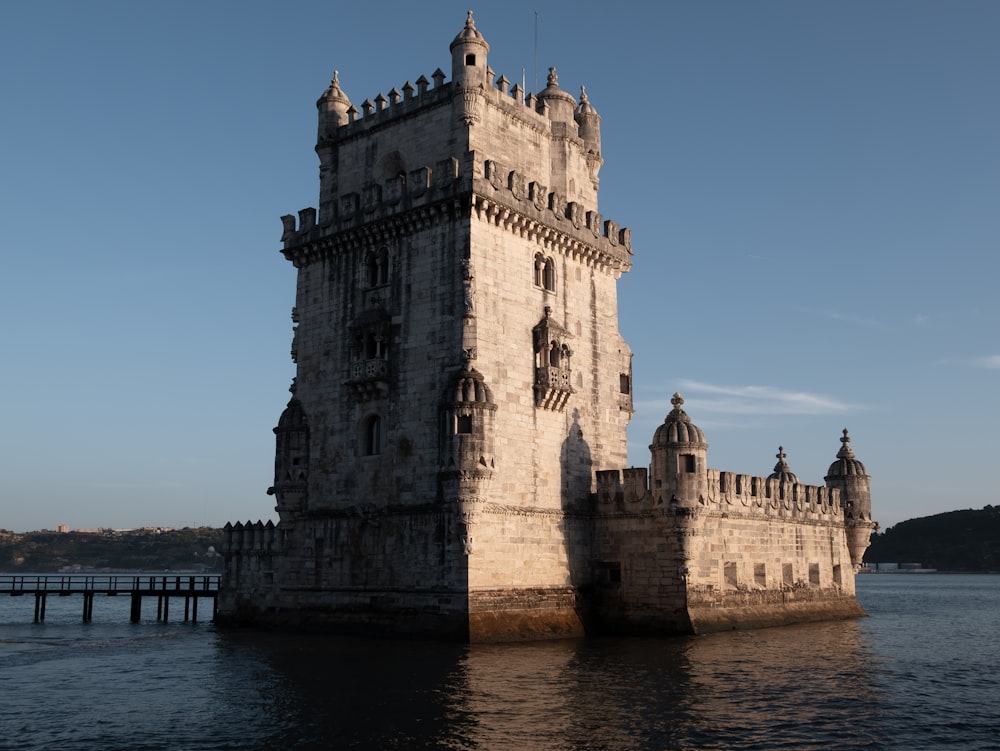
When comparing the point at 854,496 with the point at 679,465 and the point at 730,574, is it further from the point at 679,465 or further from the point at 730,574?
the point at 679,465

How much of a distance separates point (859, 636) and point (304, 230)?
1217 inches

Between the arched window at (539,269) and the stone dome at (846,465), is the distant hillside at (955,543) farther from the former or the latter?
the arched window at (539,269)

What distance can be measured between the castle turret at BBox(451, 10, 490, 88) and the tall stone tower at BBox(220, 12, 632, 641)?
0.09m

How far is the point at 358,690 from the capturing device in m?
27.1

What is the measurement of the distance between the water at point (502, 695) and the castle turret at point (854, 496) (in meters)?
12.7

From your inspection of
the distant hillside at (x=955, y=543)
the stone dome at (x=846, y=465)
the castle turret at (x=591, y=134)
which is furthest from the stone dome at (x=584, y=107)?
the distant hillside at (x=955, y=543)

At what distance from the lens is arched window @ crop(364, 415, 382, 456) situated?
41.1 metres

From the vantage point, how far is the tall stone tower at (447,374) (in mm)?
37875

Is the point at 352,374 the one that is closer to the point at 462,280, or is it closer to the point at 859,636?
the point at 462,280

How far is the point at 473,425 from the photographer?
1462 inches

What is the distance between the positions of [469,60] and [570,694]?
2629cm

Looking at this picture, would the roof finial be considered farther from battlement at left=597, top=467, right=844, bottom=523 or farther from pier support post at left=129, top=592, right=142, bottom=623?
pier support post at left=129, top=592, right=142, bottom=623

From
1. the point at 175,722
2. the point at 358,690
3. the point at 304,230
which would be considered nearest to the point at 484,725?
the point at 358,690

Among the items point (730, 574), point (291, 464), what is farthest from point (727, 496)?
point (291, 464)
